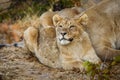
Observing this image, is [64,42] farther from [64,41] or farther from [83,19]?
[83,19]

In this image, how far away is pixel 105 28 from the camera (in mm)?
7543

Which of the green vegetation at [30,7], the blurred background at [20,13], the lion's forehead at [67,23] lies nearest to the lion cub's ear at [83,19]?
the lion's forehead at [67,23]

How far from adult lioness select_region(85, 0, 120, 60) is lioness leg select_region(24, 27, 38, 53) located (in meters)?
0.88

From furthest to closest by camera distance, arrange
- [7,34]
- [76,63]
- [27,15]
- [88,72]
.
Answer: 1. [27,15]
2. [7,34]
3. [76,63]
4. [88,72]

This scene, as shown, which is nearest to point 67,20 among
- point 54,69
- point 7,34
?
point 54,69

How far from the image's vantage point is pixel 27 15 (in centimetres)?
1064

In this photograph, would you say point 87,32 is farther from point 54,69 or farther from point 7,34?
point 7,34

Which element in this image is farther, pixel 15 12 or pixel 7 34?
pixel 15 12

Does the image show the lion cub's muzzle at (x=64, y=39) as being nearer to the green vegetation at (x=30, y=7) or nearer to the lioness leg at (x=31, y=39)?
the lioness leg at (x=31, y=39)

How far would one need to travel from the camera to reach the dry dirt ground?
6.64 meters

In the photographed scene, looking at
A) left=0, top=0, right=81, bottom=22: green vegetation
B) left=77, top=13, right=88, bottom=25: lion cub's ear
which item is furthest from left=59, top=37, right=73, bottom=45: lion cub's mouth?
left=0, top=0, right=81, bottom=22: green vegetation

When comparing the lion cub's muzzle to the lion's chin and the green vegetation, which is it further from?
the green vegetation

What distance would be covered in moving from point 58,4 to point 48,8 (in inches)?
10.3

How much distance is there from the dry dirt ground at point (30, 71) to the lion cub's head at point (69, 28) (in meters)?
0.47
